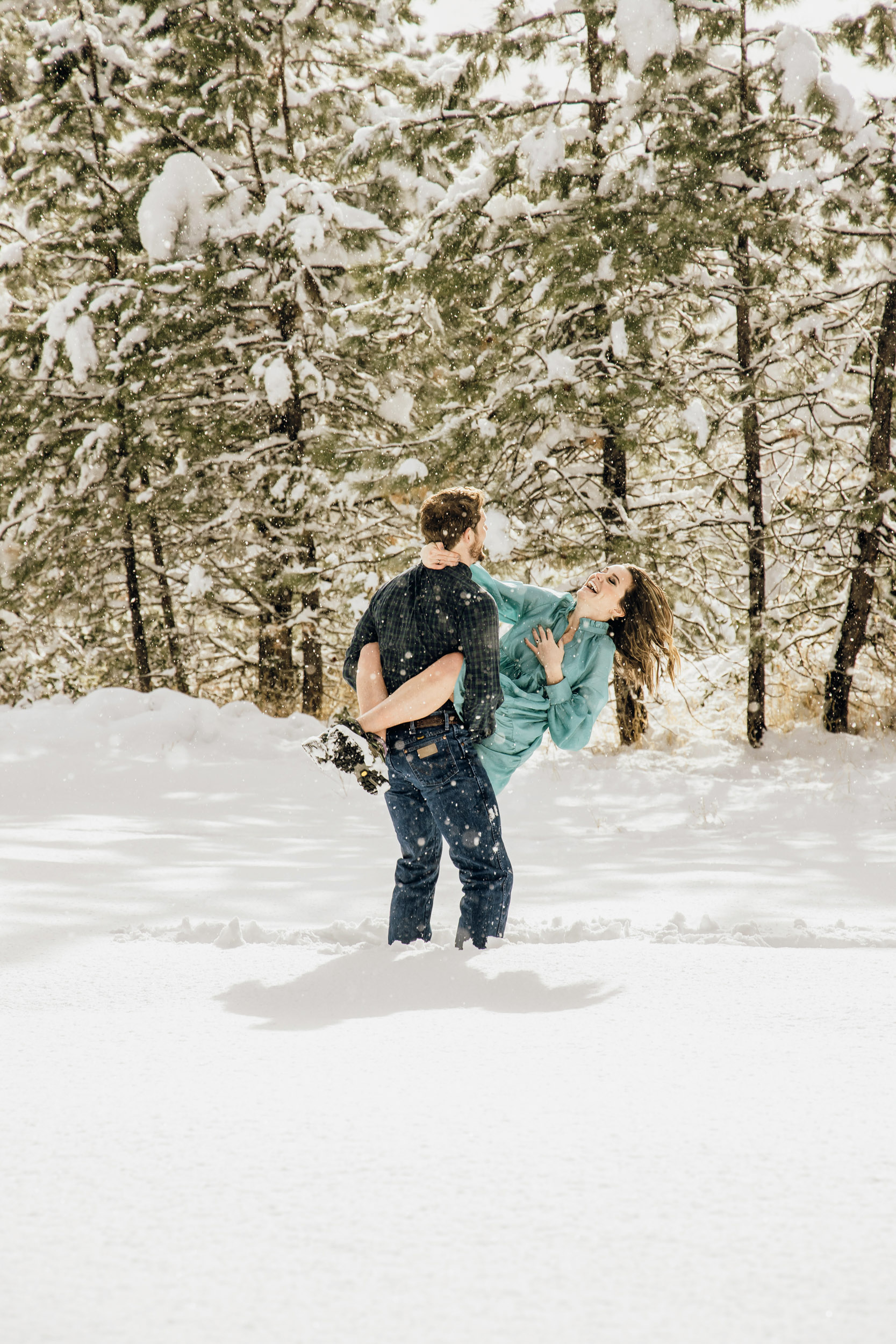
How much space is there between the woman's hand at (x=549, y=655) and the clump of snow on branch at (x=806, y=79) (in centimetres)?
663

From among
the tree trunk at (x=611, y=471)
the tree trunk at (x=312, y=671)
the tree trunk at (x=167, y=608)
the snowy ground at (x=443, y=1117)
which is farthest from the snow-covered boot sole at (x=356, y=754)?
the tree trunk at (x=167, y=608)

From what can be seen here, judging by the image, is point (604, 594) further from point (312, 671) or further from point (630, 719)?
point (312, 671)

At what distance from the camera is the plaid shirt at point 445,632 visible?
3.13 m

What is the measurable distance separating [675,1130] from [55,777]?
6.83 m

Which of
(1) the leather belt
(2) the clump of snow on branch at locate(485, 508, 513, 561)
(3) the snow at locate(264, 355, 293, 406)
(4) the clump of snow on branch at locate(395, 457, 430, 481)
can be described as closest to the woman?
(1) the leather belt

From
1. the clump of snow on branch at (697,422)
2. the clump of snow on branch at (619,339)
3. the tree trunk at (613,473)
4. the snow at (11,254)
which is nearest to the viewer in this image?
the clump of snow on branch at (697,422)

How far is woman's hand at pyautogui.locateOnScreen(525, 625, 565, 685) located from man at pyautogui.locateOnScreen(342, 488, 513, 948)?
394 millimetres

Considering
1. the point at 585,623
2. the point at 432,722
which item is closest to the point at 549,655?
the point at 585,623

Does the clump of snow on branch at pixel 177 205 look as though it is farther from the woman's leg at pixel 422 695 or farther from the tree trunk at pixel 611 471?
the woman's leg at pixel 422 695

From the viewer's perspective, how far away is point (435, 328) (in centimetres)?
955

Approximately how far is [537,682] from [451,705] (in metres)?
0.56

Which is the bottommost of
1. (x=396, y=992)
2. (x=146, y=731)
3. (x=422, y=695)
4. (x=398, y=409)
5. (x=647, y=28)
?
(x=396, y=992)

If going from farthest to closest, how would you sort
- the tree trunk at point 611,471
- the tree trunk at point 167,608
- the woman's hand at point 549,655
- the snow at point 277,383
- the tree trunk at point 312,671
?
1. the tree trunk at point 167,608
2. the tree trunk at point 312,671
3. the snow at point 277,383
4. the tree trunk at point 611,471
5. the woman's hand at point 549,655

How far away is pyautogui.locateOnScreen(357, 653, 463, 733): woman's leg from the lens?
3.09 meters
